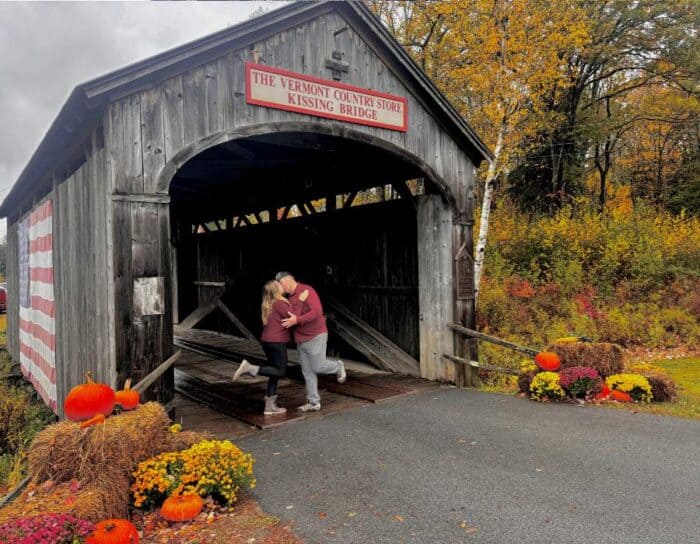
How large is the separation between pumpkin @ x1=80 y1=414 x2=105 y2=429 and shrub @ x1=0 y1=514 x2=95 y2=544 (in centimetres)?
87

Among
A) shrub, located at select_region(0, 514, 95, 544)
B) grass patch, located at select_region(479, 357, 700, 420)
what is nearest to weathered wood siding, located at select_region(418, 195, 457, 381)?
grass patch, located at select_region(479, 357, 700, 420)

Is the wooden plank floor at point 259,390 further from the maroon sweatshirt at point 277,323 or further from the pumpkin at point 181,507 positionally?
the pumpkin at point 181,507

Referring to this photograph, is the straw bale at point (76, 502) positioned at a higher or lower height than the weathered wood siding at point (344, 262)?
lower

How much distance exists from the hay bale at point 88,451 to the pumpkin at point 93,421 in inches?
1.7

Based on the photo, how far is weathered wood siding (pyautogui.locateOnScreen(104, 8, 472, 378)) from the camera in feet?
17.2

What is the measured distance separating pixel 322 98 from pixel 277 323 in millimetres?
2997

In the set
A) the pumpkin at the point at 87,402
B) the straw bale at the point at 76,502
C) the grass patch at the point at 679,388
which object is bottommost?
the grass patch at the point at 679,388

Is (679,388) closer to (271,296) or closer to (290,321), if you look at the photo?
(290,321)

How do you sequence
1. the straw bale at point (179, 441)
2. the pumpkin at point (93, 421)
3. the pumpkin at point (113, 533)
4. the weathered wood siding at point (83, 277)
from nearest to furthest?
the pumpkin at point (113, 533)
the pumpkin at point (93, 421)
the straw bale at point (179, 441)
the weathered wood siding at point (83, 277)

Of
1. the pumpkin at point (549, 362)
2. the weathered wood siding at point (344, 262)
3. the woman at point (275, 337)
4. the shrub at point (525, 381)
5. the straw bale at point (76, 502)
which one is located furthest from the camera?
the weathered wood siding at point (344, 262)

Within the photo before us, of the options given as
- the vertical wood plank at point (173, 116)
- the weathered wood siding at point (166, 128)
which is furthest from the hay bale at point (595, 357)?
the vertical wood plank at point (173, 116)

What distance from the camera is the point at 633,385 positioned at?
679cm

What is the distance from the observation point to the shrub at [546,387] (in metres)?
6.94

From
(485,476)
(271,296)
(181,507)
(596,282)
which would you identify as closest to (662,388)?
(485,476)
